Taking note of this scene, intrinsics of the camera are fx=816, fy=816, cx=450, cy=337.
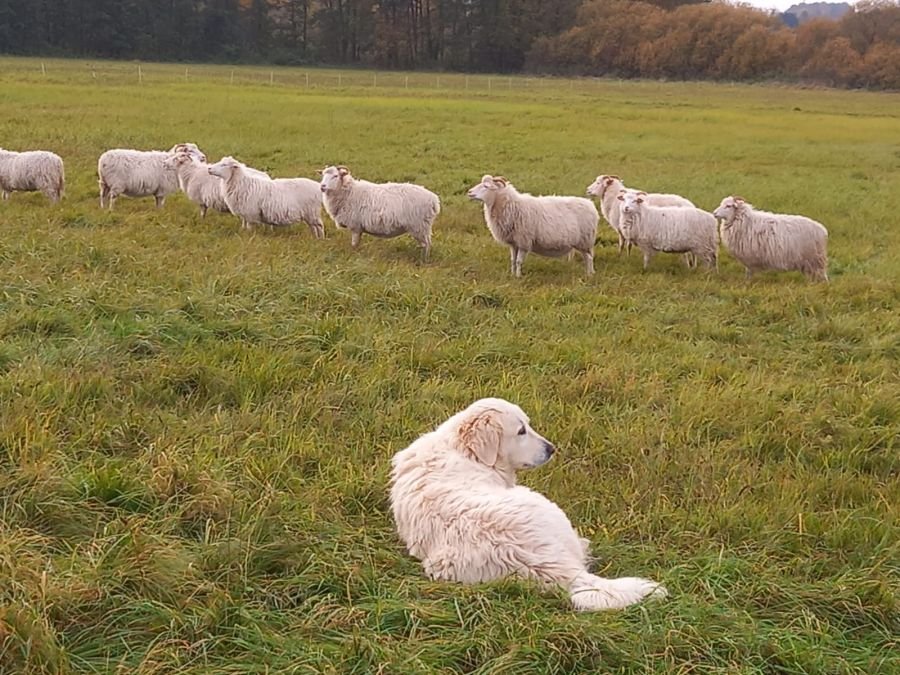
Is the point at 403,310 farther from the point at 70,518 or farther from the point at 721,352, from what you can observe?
the point at 70,518

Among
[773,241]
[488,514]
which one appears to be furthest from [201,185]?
[488,514]

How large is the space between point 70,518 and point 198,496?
602mm

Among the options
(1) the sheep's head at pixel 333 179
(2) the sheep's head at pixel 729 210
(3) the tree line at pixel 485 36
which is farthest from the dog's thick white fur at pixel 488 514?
(3) the tree line at pixel 485 36

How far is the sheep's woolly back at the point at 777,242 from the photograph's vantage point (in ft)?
38.2

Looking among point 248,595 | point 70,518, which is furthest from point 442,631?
point 70,518

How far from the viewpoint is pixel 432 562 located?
12.7 ft

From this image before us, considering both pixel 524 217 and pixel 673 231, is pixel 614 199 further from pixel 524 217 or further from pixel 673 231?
pixel 524 217

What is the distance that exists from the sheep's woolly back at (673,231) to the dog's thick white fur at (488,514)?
7.99 meters

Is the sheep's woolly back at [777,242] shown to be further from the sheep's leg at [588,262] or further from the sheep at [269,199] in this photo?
the sheep at [269,199]

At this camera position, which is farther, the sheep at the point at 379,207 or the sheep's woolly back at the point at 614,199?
the sheep's woolly back at the point at 614,199

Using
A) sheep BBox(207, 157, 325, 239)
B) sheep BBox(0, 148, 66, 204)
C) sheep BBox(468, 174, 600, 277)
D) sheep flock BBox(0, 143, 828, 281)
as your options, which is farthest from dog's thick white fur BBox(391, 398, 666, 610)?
sheep BBox(0, 148, 66, 204)

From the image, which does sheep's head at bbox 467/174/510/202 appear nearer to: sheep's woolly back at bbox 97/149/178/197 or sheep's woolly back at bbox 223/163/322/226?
sheep's woolly back at bbox 223/163/322/226

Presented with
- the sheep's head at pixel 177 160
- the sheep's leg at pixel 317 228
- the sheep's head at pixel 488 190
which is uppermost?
the sheep's head at pixel 177 160

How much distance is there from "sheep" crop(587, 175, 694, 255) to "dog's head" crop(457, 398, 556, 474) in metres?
8.87
